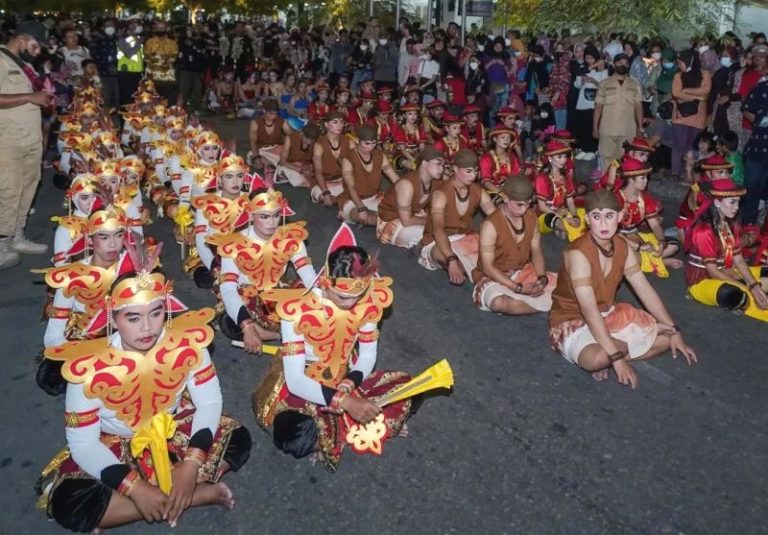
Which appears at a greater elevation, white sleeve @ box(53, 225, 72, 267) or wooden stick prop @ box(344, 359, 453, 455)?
white sleeve @ box(53, 225, 72, 267)

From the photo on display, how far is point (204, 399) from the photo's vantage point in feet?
12.1

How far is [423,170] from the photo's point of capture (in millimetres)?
8180

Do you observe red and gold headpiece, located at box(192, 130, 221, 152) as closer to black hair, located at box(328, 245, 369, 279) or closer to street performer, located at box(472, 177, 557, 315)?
street performer, located at box(472, 177, 557, 315)

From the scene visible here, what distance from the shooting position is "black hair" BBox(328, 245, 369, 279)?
12.9 feet

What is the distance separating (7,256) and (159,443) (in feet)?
16.9

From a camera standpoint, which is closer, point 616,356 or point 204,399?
point 204,399

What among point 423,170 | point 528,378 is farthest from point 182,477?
point 423,170

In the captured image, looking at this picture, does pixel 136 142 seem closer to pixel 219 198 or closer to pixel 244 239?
pixel 219 198

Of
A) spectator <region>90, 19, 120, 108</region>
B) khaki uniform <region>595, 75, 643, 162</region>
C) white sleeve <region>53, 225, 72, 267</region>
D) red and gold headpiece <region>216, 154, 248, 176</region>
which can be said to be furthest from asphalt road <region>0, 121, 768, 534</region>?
spectator <region>90, 19, 120, 108</region>

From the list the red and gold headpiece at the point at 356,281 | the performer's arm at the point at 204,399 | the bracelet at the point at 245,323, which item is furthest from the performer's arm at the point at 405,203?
the performer's arm at the point at 204,399

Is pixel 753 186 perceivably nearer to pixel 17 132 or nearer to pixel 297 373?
pixel 297 373

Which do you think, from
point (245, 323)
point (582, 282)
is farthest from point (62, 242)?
point (582, 282)

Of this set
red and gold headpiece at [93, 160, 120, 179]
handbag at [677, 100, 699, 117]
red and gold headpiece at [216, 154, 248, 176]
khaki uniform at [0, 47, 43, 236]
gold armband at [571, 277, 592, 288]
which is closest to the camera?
gold armband at [571, 277, 592, 288]

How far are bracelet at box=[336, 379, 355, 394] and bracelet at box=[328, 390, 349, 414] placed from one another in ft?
0.10
